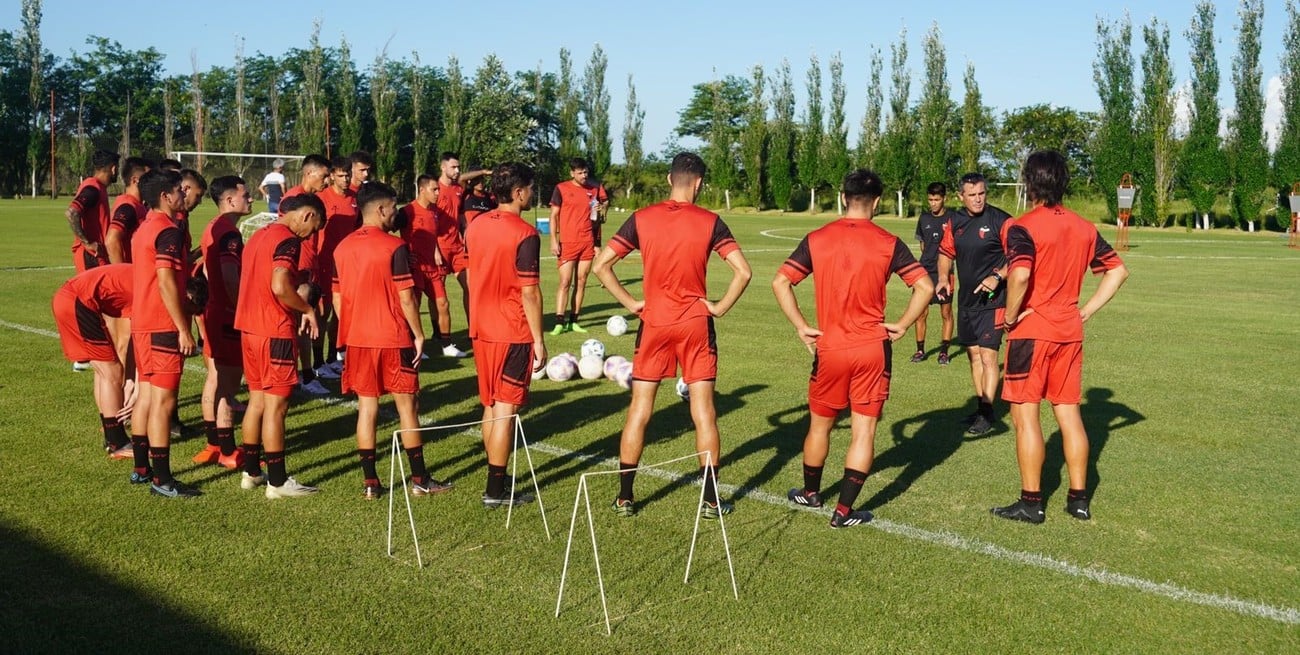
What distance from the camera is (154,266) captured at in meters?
7.05

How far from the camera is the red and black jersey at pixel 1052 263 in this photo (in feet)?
21.4

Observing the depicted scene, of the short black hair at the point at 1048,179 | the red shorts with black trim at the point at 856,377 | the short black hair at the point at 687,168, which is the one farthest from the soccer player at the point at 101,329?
the short black hair at the point at 1048,179

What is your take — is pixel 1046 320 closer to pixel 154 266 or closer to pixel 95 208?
pixel 154 266

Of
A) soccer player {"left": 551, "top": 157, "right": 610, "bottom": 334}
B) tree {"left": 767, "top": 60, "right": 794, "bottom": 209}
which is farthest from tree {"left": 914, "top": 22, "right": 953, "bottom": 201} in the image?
soccer player {"left": 551, "top": 157, "right": 610, "bottom": 334}

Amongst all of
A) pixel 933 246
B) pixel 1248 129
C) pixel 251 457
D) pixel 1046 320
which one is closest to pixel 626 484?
pixel 251 457

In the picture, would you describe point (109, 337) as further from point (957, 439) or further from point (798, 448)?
point (957, 439)

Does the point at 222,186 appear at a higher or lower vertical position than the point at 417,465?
higher

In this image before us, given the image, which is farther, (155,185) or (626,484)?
(155,185)

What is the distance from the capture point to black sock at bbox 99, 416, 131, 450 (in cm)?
789

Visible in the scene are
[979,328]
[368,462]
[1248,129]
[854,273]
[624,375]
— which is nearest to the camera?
[854,273]

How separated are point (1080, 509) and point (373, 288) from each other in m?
4.81

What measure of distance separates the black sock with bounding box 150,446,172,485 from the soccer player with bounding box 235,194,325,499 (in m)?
0.58

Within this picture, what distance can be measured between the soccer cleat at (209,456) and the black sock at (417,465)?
187 centimetres

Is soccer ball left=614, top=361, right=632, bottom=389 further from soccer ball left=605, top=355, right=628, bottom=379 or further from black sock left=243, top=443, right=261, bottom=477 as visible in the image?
black sock left=243, top=443, right=261, bottom=477
